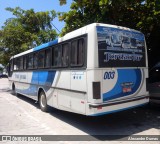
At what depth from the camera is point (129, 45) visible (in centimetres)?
802

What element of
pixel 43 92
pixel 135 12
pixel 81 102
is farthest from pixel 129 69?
pixel 135 12

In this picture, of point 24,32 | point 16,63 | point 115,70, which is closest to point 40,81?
point 115,70

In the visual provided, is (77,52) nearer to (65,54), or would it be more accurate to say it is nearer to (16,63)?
(65,54)

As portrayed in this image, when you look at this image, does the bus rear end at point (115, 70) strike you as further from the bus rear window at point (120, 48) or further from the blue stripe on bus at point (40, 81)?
the blue stripe on bus at point (40, 81)

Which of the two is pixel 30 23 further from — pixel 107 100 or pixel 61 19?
pixel 107 100

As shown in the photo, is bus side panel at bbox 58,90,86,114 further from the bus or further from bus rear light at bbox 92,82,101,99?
bus rear light at bbox 92,82,101,99

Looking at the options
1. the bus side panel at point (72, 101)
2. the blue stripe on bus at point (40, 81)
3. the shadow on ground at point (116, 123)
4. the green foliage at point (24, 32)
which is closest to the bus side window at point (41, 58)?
the blue stripe on bus at point (40, 81)

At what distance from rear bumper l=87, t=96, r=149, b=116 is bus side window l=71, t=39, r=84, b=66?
1.34 metres

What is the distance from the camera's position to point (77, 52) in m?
7.68

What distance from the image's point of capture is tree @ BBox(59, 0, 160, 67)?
11217 millimetres

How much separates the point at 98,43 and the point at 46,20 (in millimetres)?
17921

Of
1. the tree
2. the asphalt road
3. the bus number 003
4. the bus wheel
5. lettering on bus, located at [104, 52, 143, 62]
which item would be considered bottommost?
the asphalt road

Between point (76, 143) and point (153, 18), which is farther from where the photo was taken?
point (153, 18)

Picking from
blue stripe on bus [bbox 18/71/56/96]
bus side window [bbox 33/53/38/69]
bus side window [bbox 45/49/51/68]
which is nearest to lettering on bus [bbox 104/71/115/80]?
blue stripe on bus [bbox 18/71/56/96]
